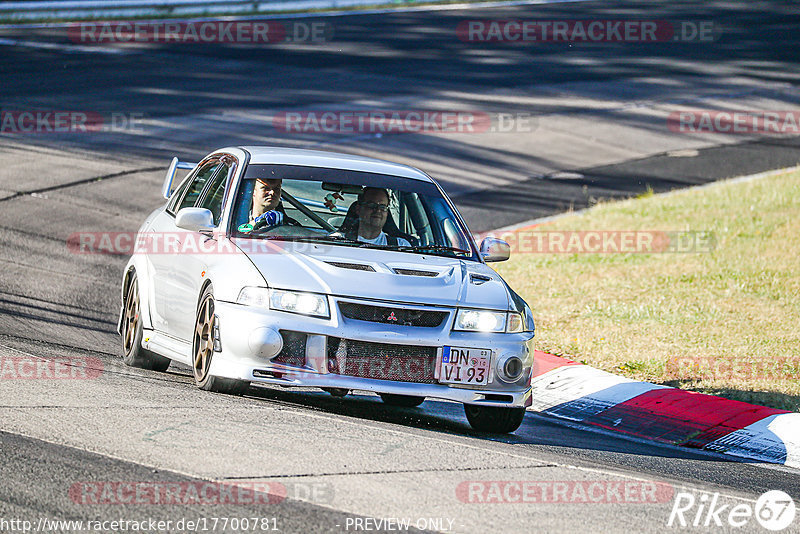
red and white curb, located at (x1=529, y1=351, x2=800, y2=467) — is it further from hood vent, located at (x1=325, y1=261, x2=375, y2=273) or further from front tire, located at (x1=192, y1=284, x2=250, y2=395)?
front tire, located at (x1=192, y1=284, x2=250, y2=395)

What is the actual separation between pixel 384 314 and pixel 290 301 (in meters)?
0.54

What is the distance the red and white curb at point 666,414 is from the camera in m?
7.78

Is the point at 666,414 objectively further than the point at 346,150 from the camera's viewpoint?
No

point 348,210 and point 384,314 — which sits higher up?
point 348,210

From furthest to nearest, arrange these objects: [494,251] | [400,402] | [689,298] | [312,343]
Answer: [689,298]
[400,402]
[494,251]
[312,343]

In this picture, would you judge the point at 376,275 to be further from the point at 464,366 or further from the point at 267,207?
the point at 267,207

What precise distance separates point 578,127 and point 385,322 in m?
17.3

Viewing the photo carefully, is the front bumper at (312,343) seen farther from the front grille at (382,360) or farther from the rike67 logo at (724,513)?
the rike67 logo at (724,513)

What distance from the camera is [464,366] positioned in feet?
22.5

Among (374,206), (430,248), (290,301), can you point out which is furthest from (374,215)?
(290,301)

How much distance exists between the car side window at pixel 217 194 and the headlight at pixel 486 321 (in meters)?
2.00

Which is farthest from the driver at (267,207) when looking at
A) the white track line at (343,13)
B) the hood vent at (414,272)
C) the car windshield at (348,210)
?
the white track line at (343,13)

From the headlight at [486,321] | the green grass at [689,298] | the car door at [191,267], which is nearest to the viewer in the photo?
the headlight at [486,321]

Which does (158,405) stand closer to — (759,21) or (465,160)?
(465,160)
